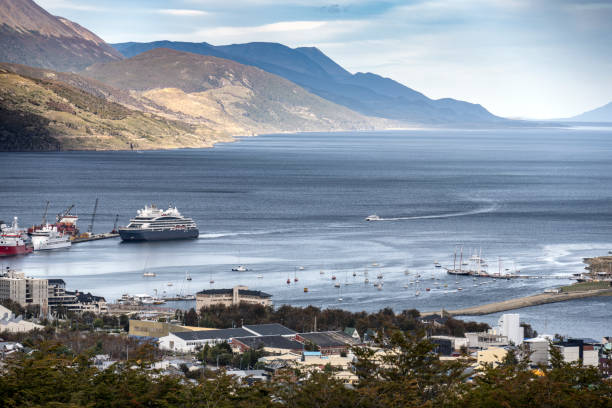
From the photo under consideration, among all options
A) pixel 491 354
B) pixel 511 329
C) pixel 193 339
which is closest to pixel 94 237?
pixel 193 339

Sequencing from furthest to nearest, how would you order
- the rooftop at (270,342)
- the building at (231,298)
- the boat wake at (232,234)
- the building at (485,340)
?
the boat wake at (232,234) → the building at (231,298) → the building at (485,340) → the rooftop at (270,342)

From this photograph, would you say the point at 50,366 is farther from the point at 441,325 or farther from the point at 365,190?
the point at 365,190

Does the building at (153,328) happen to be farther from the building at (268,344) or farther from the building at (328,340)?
the building at (328,340)

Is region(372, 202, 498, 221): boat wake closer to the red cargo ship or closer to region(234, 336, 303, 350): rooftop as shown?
the red cargo ship

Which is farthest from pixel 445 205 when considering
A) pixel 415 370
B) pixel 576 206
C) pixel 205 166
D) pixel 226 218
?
pixel 415 370

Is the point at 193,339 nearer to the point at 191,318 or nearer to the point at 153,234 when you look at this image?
the point at 191,318

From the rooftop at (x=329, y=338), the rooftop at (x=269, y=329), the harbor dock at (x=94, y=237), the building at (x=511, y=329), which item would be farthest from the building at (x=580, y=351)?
the harbor dock at (x=94, y=237)

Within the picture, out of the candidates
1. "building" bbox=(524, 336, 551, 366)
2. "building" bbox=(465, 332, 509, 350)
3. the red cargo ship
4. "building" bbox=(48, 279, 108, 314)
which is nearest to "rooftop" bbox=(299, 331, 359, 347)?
"building" bbox=(465, 332, 509, 350)
